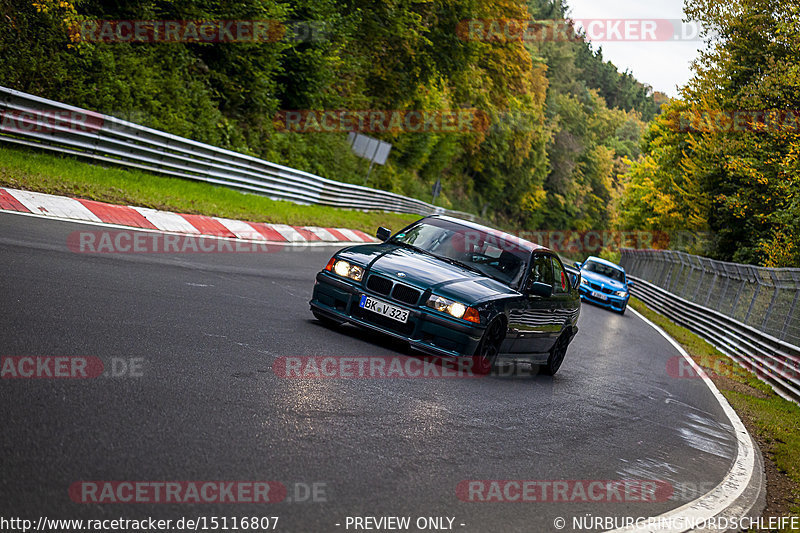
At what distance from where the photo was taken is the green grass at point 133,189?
44.0 feet

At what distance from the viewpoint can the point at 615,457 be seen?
6754 mm

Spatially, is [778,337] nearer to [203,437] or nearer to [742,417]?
[742,417]

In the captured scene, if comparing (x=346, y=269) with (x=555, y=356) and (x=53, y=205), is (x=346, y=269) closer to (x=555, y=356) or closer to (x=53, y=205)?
(x=555, y=356)

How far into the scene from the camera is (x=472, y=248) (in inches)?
378

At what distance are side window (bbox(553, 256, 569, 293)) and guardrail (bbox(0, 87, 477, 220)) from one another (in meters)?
9.32

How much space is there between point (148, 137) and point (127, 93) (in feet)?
7.19

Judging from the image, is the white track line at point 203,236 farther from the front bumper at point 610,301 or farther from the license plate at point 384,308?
the front bumper at point 610,301

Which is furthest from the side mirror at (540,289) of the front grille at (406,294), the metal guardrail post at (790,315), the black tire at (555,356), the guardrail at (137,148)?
the guardrail at (137,148)

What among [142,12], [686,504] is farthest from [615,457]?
[142,12]

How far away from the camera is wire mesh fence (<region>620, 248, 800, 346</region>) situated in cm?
1664

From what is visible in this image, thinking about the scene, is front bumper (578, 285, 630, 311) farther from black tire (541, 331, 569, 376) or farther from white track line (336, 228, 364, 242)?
black tire (541, 331, 569, 376)

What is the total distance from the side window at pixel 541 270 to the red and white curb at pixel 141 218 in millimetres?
6196

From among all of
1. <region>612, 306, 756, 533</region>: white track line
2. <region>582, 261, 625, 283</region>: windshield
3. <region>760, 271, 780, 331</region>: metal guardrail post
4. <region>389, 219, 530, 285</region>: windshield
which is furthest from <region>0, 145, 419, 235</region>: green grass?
<region>760, 271, 780, 331</region>: metal guardrail post

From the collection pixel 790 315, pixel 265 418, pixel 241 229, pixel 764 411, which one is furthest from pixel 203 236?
pixel 790 315
